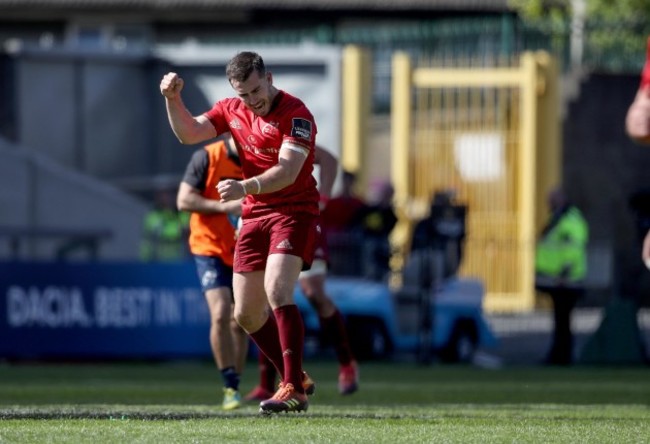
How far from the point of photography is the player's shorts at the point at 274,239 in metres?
11.0

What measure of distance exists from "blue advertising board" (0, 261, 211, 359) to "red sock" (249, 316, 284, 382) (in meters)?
8.45

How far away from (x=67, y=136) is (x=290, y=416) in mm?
14965

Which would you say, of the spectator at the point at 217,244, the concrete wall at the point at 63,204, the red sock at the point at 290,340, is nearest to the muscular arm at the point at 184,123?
the red sock at the point at 290,340

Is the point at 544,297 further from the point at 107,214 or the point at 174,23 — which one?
the point at 174,23

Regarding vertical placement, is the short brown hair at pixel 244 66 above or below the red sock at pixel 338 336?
above

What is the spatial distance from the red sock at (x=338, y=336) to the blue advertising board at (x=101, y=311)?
5.86 m

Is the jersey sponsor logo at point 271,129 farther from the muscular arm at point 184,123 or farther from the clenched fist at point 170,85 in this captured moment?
the clenched fist at point 170,85

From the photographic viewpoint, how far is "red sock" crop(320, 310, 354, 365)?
46.8 ft

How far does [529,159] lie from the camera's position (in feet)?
97.7

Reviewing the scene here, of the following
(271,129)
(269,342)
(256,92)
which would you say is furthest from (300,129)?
Answer: (269,342)

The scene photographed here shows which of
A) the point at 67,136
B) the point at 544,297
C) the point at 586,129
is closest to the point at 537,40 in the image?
the point at 586,129

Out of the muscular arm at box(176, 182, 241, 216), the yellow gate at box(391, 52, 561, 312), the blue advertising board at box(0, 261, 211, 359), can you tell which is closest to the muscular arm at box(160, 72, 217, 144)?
the muscular arm at box(176, 182, 241, 216)

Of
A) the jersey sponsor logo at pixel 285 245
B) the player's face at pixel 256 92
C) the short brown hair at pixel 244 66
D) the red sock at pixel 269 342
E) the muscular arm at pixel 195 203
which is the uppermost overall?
the short brown hair at pixel 244 66

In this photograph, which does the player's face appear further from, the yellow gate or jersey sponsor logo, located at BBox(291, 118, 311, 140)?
the yellow gate
